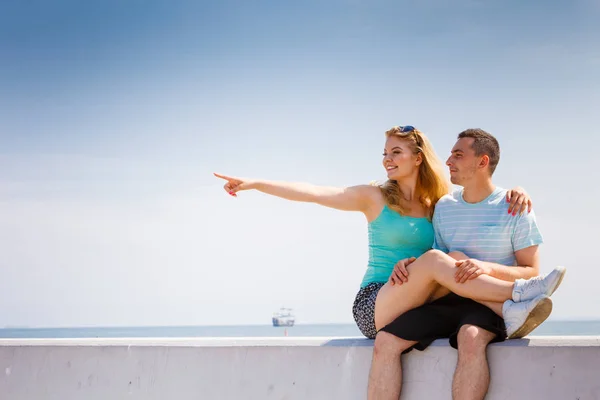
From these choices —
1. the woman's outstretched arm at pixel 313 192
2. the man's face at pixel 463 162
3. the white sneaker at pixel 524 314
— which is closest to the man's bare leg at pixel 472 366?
the white sneaker at pixel 524 314

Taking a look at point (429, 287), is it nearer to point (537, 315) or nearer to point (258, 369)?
point (537, 315)

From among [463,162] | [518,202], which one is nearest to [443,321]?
[518,202]

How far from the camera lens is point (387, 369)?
306cm

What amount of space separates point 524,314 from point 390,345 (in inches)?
23.3

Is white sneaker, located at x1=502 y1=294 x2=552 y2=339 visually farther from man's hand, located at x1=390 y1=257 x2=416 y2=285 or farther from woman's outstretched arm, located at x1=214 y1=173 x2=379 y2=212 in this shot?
woman's outstretched arm, located at x1=214 y1=173 x2=379 y2=212

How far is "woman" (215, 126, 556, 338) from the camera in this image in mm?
3271

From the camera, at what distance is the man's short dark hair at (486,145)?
357 centimetres

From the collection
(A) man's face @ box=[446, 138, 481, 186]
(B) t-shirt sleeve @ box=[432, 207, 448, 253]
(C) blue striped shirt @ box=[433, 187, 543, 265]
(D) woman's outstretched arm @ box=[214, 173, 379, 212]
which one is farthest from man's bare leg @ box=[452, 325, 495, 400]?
(D) woman's outstretched arm @ box=[214, 173, 379, 212]

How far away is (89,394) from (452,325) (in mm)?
2051

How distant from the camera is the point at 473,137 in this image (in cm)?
360

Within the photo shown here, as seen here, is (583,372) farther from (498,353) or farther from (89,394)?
(89,394)

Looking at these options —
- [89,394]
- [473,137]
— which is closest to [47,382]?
[89,394]

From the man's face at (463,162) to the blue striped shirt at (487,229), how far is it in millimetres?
111

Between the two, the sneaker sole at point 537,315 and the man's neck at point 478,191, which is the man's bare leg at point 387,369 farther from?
the man's neck at point 478,191
